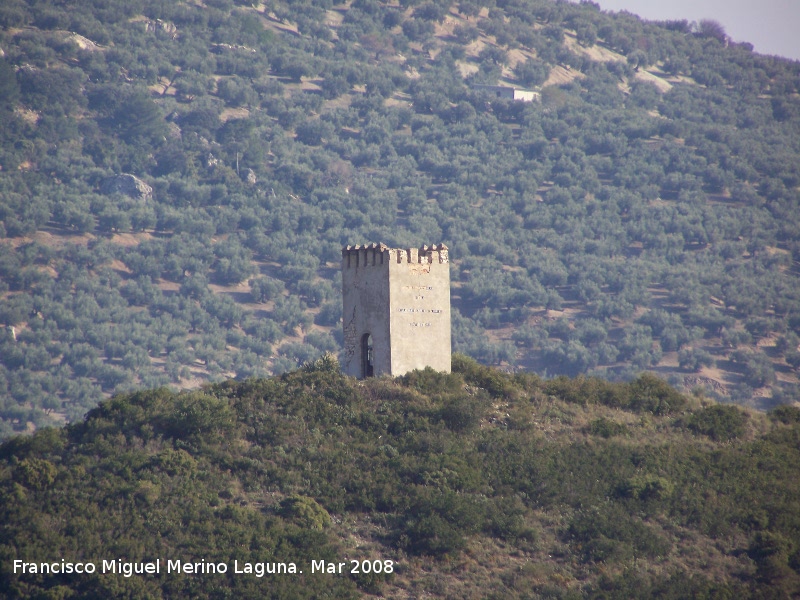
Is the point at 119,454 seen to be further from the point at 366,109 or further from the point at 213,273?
the point at 366,109

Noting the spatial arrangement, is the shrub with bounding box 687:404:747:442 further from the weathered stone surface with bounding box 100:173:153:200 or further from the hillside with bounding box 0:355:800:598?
the weathered stone surface with bounding box 100:173:153:200

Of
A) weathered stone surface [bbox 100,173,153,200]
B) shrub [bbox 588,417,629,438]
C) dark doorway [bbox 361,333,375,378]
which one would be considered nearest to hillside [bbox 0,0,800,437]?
weathered stone surface [bbox 100,173,153,200]

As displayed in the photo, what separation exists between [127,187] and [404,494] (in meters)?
93.6

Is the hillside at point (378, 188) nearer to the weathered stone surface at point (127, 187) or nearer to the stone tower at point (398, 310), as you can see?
the weathered stone surface at point (127, 187)

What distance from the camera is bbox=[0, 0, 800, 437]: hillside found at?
98.4 m

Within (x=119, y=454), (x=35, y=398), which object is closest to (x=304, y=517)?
(x=119, y=454)

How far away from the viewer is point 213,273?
110 meters

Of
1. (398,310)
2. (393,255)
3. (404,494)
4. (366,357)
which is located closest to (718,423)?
(398,310)

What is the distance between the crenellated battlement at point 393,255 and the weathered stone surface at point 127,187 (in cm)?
8489

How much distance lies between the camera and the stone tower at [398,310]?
36844mm

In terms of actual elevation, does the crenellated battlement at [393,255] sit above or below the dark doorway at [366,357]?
above

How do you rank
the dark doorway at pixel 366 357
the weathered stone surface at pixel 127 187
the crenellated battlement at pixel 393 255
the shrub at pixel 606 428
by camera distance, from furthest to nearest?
the weathered stone surface at pixel 127 187, the dark doorway at pixel 366 357, the crenellated battlement at pixel 393 255, the shrub at pixel 606 428

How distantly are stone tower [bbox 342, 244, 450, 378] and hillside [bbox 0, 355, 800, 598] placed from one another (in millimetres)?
842

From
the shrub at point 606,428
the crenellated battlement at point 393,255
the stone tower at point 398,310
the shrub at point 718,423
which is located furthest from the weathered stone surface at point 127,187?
the shrub at point 606,428
